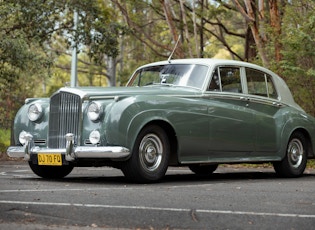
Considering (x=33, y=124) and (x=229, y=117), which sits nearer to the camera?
(x=33, y=124)

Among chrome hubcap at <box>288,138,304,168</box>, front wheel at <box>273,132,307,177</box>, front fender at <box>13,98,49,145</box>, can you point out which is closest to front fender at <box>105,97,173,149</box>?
front fender at <box>13,98,49,145</box>

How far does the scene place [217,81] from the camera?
1038cm

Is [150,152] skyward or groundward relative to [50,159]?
skyward

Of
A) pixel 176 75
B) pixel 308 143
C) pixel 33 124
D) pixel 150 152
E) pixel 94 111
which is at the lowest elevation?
pixel 308 143

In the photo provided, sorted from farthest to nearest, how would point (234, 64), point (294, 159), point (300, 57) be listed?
point (300, 57) → point (294, 159) → point (234, 64)

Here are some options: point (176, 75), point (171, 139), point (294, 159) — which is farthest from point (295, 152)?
point (171, 139)

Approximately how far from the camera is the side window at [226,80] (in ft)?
33.9

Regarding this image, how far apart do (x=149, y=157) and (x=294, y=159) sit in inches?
132

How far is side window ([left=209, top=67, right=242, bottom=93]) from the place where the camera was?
33.9 feet

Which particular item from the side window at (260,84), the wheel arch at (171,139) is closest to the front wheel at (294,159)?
the side window at (260,84)

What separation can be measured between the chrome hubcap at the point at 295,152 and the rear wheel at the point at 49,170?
11.9ft

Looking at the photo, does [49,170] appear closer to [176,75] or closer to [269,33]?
[176,75]

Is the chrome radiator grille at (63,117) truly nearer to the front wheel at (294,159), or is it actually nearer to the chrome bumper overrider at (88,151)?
the chrome bumper overrider at (88,151)

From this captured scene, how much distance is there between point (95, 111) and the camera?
8820mm
